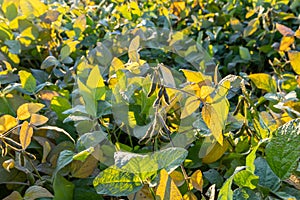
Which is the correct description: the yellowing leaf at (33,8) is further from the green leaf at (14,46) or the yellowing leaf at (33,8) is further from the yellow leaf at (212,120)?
the yellow leaf at (212,120)

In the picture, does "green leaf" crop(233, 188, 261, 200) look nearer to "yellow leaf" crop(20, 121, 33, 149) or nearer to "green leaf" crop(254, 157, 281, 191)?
"green leaf" crop(254, 157, 281, 191)

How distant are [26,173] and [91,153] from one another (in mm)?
121

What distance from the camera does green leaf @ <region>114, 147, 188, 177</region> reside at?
1.96 ft

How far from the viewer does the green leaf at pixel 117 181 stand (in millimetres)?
618

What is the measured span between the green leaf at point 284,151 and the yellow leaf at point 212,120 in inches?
3.3

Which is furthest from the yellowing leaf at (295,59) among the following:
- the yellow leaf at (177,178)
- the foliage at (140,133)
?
the yellow leaf at (177,178)

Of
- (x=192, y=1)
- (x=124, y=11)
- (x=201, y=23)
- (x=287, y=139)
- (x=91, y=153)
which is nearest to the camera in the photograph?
(x=287, y=139)

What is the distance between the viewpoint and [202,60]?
52.6 inches

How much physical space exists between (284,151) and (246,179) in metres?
0.07

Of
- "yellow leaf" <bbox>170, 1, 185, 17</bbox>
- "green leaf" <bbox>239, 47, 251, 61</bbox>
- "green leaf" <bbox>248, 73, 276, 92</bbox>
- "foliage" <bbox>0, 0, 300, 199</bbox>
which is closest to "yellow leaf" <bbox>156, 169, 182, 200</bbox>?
"foliage" <bbox>0, 0, 300, 199</bbox>

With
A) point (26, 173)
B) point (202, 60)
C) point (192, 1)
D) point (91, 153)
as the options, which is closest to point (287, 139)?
point (91, 153)

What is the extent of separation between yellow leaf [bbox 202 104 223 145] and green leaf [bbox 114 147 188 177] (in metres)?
0.11

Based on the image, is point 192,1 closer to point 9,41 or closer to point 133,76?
point 9,41

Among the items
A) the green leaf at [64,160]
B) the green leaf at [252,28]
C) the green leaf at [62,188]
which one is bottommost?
the green leaf at [252,28]
